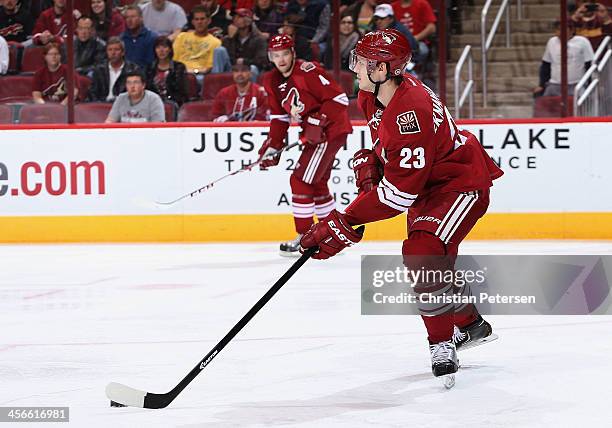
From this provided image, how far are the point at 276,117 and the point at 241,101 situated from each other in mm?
880

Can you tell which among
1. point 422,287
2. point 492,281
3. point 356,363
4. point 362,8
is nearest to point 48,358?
point 356,363

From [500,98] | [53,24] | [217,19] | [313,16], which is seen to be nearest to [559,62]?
[500,98]

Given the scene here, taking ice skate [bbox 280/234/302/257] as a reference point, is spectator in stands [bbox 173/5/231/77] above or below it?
above

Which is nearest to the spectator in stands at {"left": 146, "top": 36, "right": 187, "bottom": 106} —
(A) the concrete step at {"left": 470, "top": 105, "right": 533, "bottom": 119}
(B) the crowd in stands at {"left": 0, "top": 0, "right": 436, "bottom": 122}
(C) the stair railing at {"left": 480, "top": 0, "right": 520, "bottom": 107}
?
(B) the crowd in stands at {"left": 0, "top": 0, "right": 436, "bottom": 122}

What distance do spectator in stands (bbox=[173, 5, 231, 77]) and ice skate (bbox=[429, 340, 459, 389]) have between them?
4497mm

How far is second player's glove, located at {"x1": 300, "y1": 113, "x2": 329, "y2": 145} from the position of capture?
6.52 meters

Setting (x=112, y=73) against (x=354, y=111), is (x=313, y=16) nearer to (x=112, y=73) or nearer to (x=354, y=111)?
(x=354, y=111)

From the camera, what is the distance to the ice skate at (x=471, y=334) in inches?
140

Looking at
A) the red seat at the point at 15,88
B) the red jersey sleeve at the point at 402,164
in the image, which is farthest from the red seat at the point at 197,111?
the red jersey sleeve at the point at 402,164

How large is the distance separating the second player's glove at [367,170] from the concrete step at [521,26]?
430cm

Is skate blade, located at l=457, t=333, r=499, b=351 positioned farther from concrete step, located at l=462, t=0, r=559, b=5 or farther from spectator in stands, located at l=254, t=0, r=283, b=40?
concrete step, located at l=462, t=0, r=559, b=5

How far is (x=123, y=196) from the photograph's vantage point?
754cm

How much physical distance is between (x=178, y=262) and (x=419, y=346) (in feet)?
9.19

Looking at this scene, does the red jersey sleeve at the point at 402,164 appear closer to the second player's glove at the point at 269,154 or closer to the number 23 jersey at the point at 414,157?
the number 23 jersey at the point at 414,157
